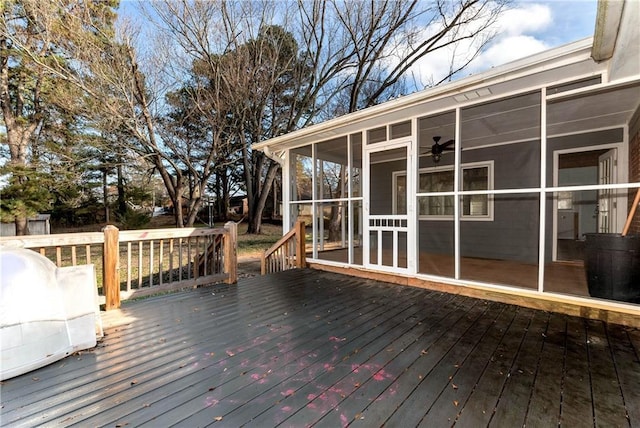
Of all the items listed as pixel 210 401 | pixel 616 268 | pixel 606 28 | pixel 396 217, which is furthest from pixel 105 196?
pixel 616 268

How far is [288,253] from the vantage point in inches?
241

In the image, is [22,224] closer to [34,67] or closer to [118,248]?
[34,67]

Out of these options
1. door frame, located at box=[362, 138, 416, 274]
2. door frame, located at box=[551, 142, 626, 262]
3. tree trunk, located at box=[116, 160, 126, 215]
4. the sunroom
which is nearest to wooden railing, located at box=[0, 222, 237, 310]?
the sunroom

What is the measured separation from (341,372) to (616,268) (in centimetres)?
320

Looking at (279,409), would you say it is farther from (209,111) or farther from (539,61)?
(209,111)

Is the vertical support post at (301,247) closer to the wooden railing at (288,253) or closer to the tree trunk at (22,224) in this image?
the wooden railing at (288,253)

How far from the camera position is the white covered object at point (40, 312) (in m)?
2.05

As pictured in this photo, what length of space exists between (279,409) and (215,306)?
7.05 feet

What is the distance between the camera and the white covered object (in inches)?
80.6

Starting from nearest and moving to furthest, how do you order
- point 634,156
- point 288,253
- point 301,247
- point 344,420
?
point 344,420 < point 634,156 < point 301,247 < point 288,253

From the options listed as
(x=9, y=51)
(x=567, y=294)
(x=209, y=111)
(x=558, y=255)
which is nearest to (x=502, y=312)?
(x=567, y=294)

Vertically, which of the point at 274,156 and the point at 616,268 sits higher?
the point at 274,156

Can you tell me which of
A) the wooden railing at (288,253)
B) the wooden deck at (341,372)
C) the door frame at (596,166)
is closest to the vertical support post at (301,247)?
the wooden railing at (288,253)

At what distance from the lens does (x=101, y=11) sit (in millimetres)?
8875
